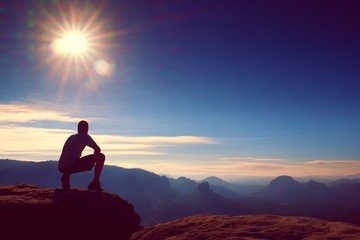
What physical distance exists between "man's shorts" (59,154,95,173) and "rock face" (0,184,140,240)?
4.15 feet

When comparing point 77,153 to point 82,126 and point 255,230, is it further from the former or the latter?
point 255,230

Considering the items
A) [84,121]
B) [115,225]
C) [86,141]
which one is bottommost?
[115,225]

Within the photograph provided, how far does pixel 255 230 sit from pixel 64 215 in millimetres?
10354

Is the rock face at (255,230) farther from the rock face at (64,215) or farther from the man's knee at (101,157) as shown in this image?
the man's knee at (101,157)

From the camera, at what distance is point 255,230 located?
10.9 meters

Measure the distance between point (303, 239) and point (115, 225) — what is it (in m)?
11.5

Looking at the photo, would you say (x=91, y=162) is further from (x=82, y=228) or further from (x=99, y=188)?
(x=82, y=228)

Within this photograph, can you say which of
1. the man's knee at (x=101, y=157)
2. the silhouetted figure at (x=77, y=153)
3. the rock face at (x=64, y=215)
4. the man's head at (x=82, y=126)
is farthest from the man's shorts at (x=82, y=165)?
the man's head at (x=82, y=126)

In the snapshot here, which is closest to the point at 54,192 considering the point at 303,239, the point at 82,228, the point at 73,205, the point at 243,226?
the point at 73,205

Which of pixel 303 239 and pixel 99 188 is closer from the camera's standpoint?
pixel 303 239

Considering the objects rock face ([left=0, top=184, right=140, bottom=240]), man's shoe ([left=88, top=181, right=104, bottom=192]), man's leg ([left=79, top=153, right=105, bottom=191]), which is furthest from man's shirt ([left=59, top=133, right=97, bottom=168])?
man's shoe ([left=88, top=181, right=104, bottom=192])

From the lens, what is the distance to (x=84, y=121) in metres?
17.0

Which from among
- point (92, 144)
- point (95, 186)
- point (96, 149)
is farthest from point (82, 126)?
point (95, 186)

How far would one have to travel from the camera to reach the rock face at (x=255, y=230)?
9648 millimetres
